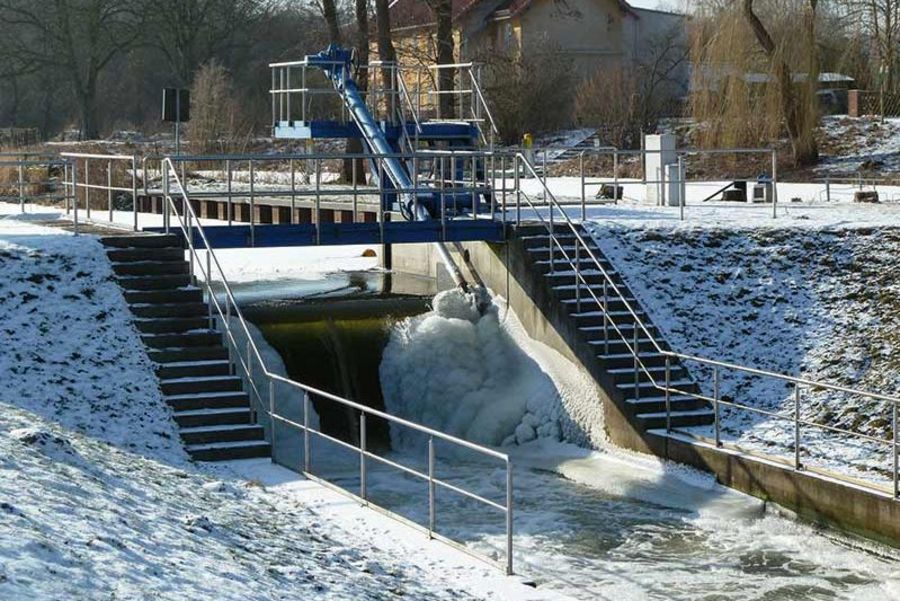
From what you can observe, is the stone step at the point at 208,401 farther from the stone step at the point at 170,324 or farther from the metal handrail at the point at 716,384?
the metal handrail at the point at 716,384

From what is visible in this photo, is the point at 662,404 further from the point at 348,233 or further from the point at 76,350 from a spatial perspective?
the point at 76,350

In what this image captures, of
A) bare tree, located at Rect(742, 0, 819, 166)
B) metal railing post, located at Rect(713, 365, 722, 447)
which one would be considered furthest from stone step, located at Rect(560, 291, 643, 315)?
bare tree, located at Rect(742, 0, 819, 166)

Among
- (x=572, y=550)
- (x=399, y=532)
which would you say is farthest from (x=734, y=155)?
(x=399, y=532)

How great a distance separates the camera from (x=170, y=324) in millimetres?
19891

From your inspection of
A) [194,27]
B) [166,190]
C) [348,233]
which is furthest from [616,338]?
[194,27]

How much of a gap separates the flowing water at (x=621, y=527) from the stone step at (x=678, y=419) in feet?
1.59

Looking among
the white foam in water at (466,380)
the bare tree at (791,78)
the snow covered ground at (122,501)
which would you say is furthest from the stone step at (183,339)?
the bare tree at (791,78)

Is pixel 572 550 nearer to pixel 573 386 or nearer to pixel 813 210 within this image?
pixel 573 386

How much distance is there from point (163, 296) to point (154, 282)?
0.38 m

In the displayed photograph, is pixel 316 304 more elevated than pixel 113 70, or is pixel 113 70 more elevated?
pixel 113 70

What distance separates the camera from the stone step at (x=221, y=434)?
17891mm

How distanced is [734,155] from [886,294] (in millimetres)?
23974

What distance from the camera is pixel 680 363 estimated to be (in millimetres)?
21500

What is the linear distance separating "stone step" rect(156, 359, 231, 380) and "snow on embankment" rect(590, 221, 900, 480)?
6458 mm
